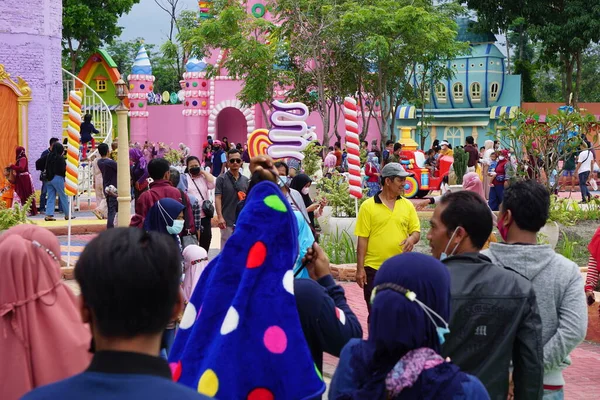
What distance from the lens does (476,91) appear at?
35.8 metres

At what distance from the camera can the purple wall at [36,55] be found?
21.3m

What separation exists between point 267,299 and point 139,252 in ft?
3.75

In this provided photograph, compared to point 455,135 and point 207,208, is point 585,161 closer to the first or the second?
point 207,208

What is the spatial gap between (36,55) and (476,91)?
63.7ft

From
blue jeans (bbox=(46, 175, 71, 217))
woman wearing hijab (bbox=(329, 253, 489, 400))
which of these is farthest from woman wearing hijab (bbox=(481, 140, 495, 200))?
woman wearing hijab (bbox=(329, 253, 489, 400))

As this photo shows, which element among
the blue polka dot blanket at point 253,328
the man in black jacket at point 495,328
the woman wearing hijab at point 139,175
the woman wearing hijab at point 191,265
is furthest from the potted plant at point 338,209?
the blue polka dot blanket at point 253,328

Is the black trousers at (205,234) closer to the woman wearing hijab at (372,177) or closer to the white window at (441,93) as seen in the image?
the woman wearing hijab at (372,177)

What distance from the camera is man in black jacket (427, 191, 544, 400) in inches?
132

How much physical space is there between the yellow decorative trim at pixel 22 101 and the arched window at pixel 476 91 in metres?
19.6

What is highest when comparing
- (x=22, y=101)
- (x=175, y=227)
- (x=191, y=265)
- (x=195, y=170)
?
(x=22, y=101)

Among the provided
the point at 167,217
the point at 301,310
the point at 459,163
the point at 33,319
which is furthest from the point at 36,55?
the point at 301,310

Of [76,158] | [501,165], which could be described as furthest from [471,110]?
[76,158]

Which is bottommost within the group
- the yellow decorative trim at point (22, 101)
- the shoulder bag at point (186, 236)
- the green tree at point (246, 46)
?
the shoulder bag at point (186, 236)

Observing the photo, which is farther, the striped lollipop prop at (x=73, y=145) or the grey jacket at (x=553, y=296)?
the striped lollipop prop at (x=73, y=145)
